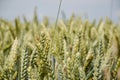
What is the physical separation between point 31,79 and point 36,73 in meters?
0.04

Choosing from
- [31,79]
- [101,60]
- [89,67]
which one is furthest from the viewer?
[89,67]

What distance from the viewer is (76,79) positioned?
0.60m

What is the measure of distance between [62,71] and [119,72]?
131 mm

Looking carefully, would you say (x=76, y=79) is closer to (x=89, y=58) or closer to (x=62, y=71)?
(x=62, y=71)

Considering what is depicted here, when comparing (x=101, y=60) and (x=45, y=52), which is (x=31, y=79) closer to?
(x=45, y=52)

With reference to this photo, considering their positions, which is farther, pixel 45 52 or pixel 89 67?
pixel 89 67

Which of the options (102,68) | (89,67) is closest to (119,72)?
(102,68)

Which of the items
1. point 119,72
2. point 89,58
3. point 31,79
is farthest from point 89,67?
point 31,79

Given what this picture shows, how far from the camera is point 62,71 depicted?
2.01 feet

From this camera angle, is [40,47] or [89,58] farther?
[89,58]

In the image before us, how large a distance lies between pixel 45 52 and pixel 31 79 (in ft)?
0.22

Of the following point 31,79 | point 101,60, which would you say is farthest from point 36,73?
point 101,60

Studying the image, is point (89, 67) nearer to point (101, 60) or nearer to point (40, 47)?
point (101, 60)

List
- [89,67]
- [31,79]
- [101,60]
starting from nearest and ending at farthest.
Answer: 1. [31,79]
2. [101,60]
3. [89,67]
